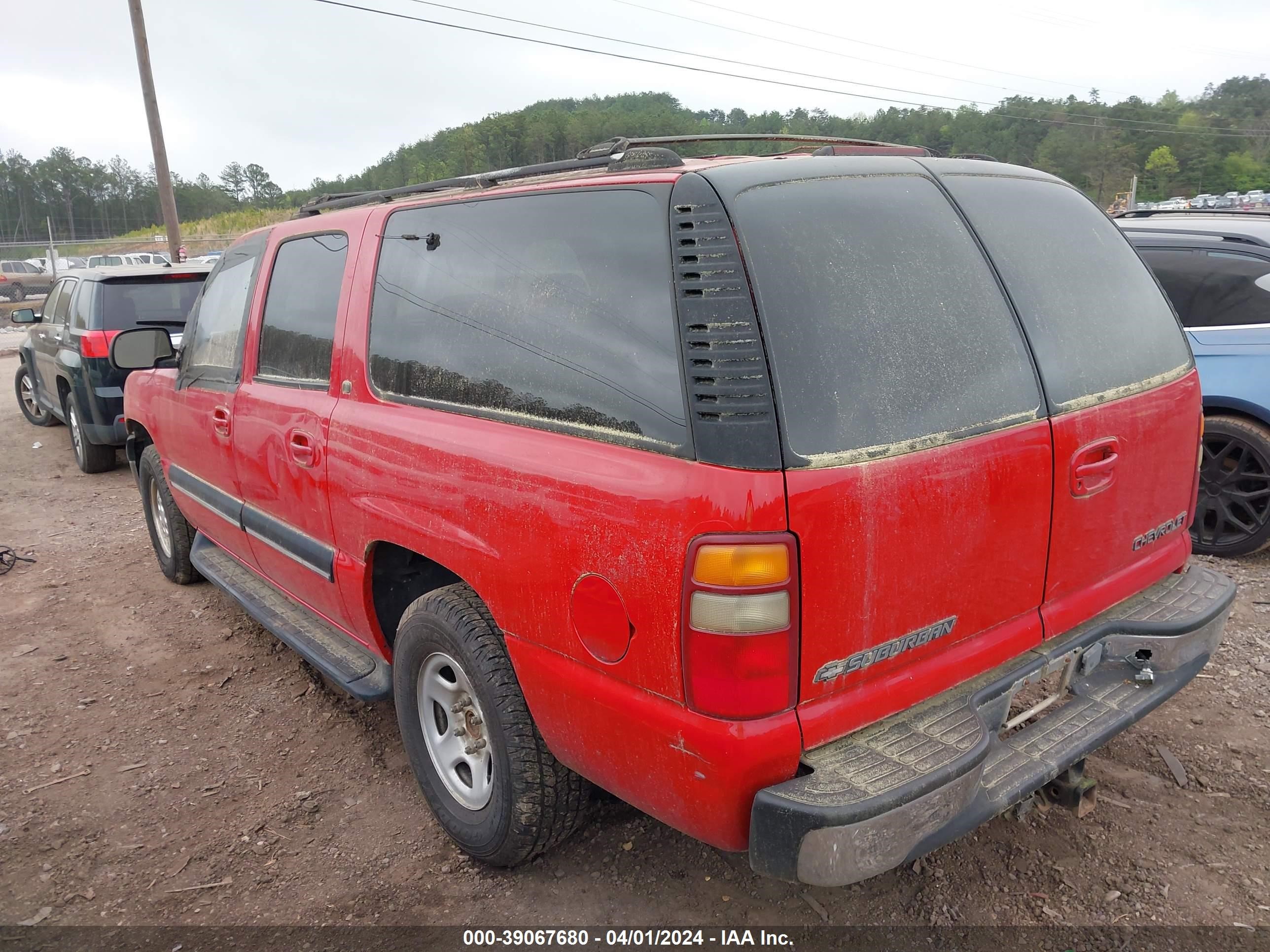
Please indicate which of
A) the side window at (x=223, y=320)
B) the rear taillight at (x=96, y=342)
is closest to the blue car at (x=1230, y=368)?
the side window at (x=223, y=320)

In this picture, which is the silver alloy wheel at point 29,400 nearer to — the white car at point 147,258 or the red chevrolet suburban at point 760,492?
the red chevrolet suburban at point 760,492

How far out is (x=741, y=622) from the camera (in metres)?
1.77

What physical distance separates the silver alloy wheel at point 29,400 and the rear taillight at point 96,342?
3651 millimetres

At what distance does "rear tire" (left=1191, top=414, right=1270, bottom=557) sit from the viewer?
4.70m

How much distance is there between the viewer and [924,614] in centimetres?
201

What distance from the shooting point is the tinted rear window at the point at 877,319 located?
1.84 metres

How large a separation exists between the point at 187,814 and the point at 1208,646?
3388mm

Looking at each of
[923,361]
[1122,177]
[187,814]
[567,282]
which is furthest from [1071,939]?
[1122,177]

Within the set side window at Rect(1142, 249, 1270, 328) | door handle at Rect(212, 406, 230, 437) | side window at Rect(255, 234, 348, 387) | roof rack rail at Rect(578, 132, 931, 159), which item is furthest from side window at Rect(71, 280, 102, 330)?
side window at Rect(1142, 249, 1270, 328)

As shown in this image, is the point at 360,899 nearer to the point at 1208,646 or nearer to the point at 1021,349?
the point at 1021,349

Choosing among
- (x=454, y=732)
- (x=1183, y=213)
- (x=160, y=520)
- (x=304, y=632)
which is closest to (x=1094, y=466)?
(x=454, y=732)

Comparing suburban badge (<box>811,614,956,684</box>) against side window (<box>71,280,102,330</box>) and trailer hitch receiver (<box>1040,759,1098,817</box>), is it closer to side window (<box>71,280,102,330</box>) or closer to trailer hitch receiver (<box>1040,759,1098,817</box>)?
trailer hitch receiver (<box>1040,759,1098,817</box>)

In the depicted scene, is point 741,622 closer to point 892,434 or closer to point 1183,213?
point 892,434

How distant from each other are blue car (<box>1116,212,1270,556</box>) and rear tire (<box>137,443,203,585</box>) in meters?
5.59
